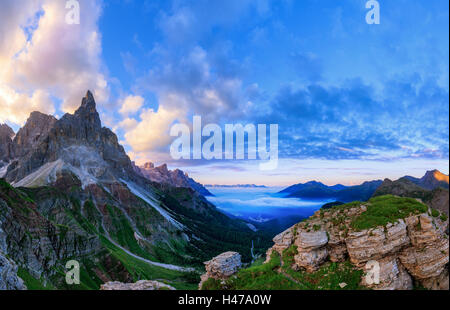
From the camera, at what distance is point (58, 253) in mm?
83625

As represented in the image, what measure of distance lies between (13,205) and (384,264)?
104m

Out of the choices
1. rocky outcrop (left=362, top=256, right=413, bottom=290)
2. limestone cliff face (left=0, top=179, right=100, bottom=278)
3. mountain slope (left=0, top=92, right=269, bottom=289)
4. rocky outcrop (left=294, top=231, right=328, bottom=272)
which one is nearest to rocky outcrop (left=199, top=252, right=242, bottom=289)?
rocky outcrop (left=294, top=231, right=328, bottom=272)

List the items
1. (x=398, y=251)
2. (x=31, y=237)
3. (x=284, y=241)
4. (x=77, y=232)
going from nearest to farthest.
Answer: (x=398, y=251), (x=284, y=241), (x=31, y=237), (x=77, y=232)

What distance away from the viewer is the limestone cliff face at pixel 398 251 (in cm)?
2381

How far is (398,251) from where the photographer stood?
80.7 feet

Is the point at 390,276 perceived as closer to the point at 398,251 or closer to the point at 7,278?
the point at 398,251

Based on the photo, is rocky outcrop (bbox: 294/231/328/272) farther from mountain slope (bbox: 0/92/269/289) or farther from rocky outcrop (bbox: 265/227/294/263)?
mountain slope (bbox: 0/92/269/289)

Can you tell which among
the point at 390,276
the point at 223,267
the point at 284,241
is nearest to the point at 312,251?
the point at 284,241

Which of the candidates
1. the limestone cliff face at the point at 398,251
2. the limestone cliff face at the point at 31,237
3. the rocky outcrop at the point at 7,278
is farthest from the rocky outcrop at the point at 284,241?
the limestone cliff face at the point at 31,237

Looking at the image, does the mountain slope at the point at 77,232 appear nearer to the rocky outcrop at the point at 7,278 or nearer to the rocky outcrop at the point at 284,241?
the rocky outcrop at the point at 7,278

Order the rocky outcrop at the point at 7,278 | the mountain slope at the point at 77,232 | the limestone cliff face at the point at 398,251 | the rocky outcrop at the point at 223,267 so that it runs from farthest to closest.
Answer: the mountain slope at the point at 77,232, the rocky outcrop at the point at 7,278, the rocky outcrop at the point at 223,267, the limestone cliff face at the point at 398,251

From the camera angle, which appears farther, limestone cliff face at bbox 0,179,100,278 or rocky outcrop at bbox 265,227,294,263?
limestone cliff face at bbox 0,179,100,278

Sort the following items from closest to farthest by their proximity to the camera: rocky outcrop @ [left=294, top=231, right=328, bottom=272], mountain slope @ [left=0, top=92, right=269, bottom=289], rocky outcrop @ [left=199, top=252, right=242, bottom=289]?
rocky outcrop @ [left=294, top=231, right=328, bottom=272] → rocky outcrop @ [left=199, top=252, right=242, bottom=289] → mountain slope @ [left=0, top=92, right=269, bottom=289]

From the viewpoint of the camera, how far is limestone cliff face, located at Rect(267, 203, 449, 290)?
23.8m
